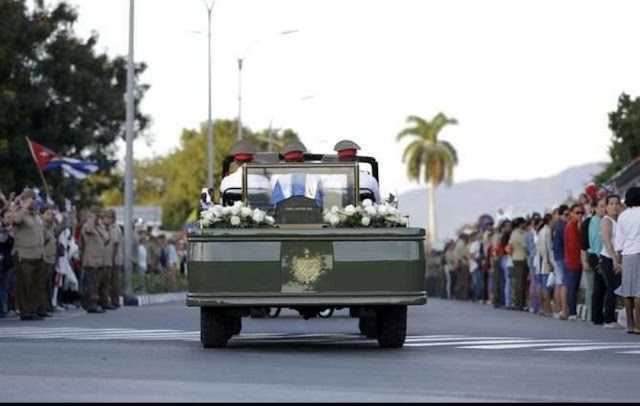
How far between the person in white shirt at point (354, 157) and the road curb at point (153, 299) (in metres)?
20.6

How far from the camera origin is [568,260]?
32.6 meters

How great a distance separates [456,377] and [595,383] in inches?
45.7

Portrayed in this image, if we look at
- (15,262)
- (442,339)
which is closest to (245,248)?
(442,339)

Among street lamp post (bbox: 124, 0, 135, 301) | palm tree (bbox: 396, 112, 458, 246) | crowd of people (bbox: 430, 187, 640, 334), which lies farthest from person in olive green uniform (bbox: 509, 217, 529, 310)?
palm tree (bbox: 396, 112, 458, 246)

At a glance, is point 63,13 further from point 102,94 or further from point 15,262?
point 15,262

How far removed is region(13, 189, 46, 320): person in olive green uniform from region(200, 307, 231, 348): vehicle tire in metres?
10.2

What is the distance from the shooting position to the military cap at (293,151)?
2342cm

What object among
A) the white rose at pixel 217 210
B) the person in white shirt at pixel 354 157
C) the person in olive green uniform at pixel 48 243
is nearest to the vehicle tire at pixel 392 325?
the white rose at pixel 217 210

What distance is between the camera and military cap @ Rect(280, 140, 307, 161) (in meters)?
23.4

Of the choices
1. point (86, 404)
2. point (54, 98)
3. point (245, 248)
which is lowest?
point (86, 404)

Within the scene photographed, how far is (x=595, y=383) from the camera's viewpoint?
51.7ft

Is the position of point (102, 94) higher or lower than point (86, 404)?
higher

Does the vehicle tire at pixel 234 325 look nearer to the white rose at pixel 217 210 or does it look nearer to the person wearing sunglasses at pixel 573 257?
the white rose at pixel 217 210

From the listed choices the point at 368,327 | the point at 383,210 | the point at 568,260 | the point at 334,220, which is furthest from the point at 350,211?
the point at 568,260
